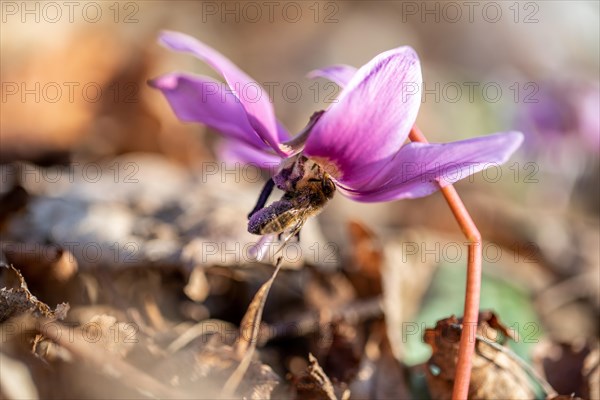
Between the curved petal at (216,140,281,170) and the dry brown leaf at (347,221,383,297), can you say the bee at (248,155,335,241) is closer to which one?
the curved petal at (216,140,281,170)

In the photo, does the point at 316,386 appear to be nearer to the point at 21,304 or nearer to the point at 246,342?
the point at 246,342

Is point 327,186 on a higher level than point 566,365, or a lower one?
higher

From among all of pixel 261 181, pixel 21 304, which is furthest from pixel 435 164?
pixel 261 181

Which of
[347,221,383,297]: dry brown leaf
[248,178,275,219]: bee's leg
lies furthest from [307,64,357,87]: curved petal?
[347,221,383,297]: dry brown leaf

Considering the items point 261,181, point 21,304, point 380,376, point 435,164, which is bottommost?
point 261,181

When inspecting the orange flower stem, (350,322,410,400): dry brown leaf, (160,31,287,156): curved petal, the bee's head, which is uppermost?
(160,31,287,156): curved petal

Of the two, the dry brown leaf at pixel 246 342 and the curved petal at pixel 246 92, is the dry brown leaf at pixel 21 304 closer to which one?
the dry brown leaf at pixel 246 342

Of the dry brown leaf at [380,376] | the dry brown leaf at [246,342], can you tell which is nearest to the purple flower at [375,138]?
the dry brown leaf at [246,342]
